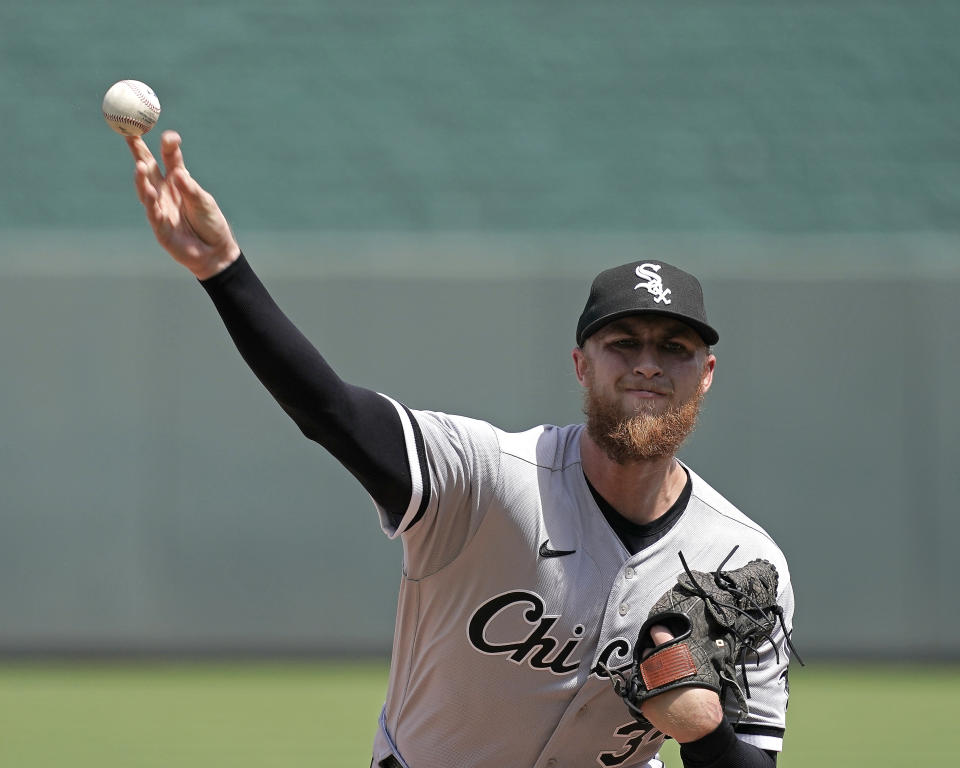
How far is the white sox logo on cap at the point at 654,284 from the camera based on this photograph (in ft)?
10.3

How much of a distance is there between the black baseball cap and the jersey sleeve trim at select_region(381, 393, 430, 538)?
1.71ft

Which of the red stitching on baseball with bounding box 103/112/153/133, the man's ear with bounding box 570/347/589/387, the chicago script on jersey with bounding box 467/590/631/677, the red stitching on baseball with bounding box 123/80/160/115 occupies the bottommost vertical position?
the chicago script on jersey with bounding box 467/590/631/677

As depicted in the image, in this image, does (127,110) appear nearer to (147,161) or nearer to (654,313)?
(147,161)

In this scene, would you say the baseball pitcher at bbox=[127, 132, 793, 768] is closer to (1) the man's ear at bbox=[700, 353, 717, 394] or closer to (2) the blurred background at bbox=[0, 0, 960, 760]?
(1) the man's ear at bbox=[700, 353, 717, 394]

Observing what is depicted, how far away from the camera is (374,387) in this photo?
29.0 ft

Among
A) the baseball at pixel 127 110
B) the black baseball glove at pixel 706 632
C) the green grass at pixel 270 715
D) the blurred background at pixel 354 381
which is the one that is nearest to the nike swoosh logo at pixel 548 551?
the black baseball glove at pixel 706 632

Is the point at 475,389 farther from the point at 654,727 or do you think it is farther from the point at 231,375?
the point at 654,727

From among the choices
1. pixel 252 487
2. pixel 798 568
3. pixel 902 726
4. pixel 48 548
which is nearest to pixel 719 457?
pixel 798 568

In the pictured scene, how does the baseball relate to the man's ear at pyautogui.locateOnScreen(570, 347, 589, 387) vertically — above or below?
above

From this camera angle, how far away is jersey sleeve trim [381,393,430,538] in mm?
2906

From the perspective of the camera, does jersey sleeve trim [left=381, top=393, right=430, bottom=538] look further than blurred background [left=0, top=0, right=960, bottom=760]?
No

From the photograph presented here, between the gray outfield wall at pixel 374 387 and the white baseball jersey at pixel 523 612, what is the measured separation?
5.20 meters

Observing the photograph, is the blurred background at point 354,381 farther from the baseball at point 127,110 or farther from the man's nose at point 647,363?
the baseball at point 127,110

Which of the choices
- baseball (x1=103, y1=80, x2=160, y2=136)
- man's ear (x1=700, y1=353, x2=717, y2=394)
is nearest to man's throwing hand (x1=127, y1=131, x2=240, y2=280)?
baseball (x1=103, y1=80, x2=160, y2=136)
